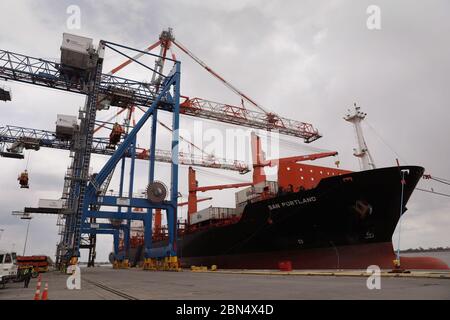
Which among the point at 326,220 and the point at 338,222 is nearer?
the point at 338,222

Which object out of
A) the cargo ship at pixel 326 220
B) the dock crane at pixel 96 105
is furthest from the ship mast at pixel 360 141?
the dock crane at pixel 96 105

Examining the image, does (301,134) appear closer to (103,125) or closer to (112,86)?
(112,86)

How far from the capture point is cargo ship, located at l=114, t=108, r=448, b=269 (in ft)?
64.4

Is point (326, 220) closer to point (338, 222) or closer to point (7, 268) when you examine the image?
point (338, 222)

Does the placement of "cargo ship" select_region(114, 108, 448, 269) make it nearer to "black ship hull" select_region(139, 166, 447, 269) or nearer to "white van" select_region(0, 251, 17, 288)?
"black ship hull" select_region(139, 166, 447, 269)

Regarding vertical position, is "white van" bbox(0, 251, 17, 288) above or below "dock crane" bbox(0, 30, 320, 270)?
below

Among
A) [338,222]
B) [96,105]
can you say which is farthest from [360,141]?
[96,105]

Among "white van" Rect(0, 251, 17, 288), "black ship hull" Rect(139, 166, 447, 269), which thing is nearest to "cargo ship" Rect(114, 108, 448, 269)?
"black ship hull" Rect(139, 166, 447, 269)

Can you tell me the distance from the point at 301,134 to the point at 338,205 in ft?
63.2

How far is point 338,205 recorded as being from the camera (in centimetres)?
2052

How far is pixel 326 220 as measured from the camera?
20812 millimetres

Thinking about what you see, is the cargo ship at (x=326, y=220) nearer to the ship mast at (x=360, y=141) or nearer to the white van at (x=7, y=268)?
the ship mast at (x=360, y=141)

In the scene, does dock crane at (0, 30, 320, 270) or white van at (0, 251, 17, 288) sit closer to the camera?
white van at (0, 251, 17, 288)
